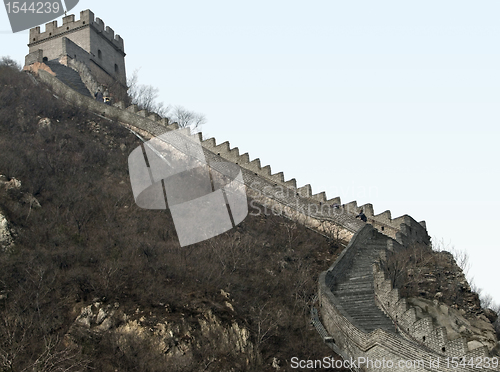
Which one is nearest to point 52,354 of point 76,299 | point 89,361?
point 89,361

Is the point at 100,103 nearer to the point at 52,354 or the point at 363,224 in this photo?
the point at 363,224

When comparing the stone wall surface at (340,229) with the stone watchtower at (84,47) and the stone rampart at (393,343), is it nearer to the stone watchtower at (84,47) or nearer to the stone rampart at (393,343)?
the stone rampart at (393,343)

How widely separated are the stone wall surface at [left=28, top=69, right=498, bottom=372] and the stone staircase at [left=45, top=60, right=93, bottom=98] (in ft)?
3.04

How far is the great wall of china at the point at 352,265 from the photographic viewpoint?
777 inches

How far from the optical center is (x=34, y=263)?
76.3 feet

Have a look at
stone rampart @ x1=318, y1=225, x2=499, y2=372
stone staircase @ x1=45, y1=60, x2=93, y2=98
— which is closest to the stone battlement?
stone staircase @ x1=45, y1=60, x2=93, y2=98

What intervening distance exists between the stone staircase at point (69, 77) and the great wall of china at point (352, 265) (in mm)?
690

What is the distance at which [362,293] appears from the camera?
80.3 ft

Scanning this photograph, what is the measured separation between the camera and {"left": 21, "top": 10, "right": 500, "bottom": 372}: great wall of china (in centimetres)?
1973

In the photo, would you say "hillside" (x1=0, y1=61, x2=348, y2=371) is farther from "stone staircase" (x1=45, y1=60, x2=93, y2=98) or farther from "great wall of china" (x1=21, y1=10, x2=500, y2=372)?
"stone staircase" (x1=45, y1=60, x2=93, y2=98)

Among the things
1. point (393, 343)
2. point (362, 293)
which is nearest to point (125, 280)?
point (362, 293)

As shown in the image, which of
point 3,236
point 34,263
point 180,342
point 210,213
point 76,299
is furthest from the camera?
point 210,213

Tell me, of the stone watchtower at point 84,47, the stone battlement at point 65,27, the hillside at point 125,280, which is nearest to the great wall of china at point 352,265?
the hillside at point 125,280

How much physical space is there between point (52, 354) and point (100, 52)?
37435 millimetres
